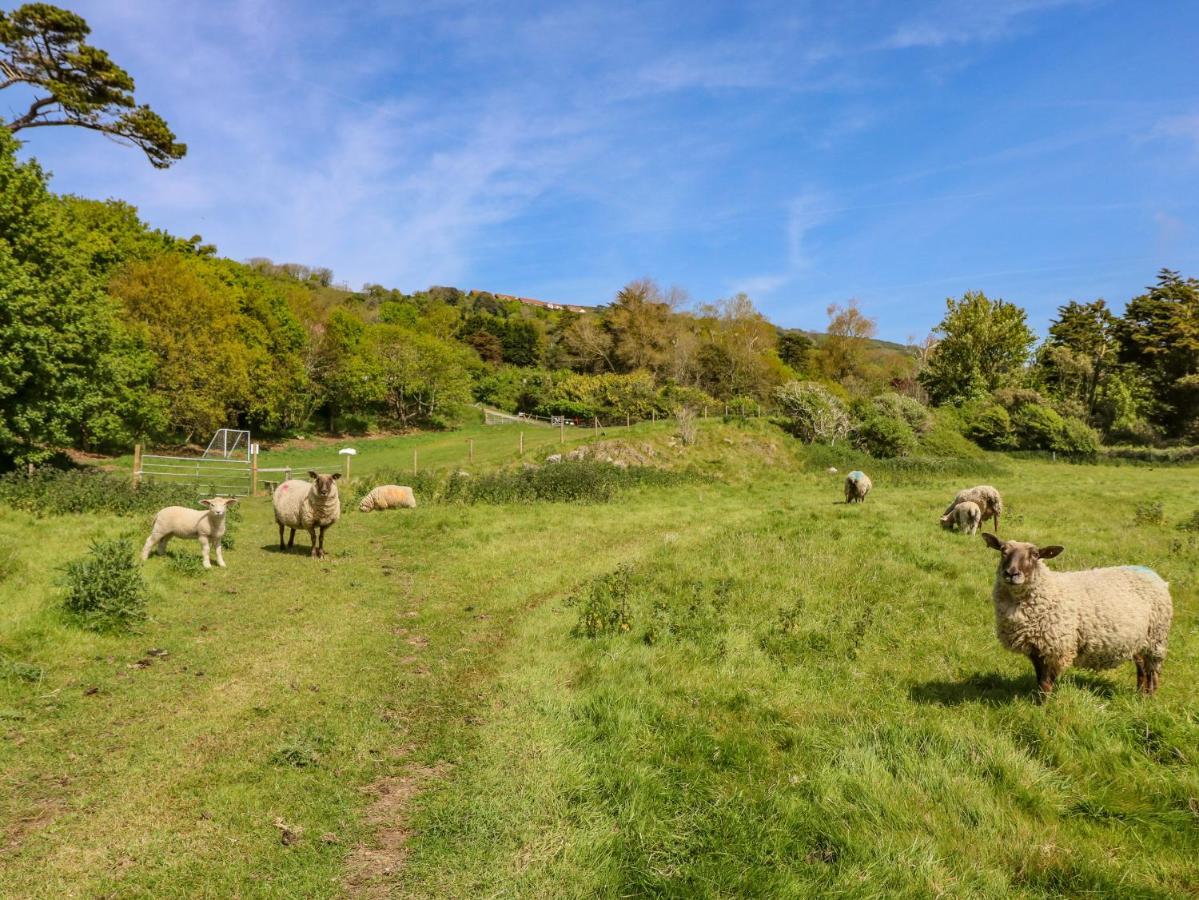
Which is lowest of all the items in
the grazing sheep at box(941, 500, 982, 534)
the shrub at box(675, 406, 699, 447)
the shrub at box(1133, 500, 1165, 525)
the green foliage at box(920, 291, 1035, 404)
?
the grazing sheep at box(941, 500, 982, 534)

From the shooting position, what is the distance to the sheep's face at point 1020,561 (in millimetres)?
5680

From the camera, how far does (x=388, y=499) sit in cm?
2258

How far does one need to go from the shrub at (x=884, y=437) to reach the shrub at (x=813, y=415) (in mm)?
1141

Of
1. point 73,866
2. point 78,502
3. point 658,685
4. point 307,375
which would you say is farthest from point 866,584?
point 307,375

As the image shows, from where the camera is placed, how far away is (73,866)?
4.14m

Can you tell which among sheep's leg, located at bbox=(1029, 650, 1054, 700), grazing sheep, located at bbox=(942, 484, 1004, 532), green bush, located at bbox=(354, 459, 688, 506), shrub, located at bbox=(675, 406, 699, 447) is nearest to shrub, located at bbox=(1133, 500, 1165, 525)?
grazing sheep, located at bbox=(942, 484, 1004, 532)

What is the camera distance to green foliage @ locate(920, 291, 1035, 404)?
5234cm

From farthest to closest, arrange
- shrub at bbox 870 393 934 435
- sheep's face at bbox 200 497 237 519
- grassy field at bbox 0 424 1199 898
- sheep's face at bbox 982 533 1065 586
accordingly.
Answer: shrub at bbox 870 393 934 435 → sheep's face at bbox 200 497 237 519 → sheep's face at bbox 982 533 1065 586 → grassy field at bbox 0 424 1199 898

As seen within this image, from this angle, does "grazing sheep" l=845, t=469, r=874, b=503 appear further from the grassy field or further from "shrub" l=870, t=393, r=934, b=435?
"shrub" l=870, t=393, r=934, b=435

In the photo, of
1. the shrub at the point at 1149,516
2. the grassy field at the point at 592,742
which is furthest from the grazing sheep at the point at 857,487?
the grassy field at the point at 592,742

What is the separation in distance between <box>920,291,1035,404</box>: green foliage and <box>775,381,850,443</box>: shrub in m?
19.4

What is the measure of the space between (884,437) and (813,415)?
475cm

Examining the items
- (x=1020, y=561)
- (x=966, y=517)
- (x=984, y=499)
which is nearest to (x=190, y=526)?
(x=1020, y=561)

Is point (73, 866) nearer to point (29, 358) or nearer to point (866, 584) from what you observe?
point (866, 584)
